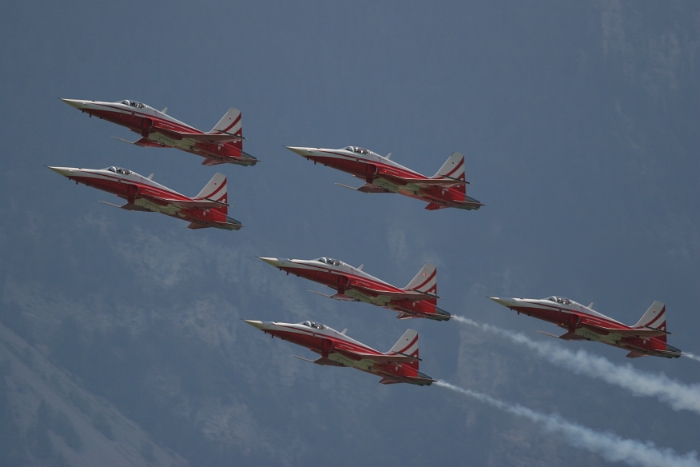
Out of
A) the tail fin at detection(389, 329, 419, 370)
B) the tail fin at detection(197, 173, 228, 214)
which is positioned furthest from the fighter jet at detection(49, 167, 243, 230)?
the tail fin at detection(389, 329, 419, 370)

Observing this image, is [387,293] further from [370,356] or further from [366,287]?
[370,356]

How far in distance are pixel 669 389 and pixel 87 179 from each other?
68153 millimetres

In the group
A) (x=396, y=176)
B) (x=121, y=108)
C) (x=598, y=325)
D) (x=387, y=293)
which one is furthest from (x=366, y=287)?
(x=121, y=108)

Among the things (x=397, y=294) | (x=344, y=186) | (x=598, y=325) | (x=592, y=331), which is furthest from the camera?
(x=592, y=331)

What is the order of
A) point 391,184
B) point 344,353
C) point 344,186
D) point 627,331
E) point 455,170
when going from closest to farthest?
1. point 344,186
2. point 344,353
3. point 391,184
4. point 455,170
5. point 627,331

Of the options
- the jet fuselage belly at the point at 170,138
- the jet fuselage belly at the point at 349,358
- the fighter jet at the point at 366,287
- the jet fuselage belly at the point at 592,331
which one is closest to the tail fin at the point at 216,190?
the jet fuselage belly at the point at 170,138

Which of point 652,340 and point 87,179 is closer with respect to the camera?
point 87,179

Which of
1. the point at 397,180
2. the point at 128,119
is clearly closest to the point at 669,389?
the point at 397,180

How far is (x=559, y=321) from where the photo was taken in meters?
113

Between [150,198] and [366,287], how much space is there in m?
21.0

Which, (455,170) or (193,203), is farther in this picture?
(455,170)

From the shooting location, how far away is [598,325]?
Result: 113 metres

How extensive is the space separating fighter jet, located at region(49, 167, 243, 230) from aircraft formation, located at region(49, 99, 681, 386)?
0.09 metres

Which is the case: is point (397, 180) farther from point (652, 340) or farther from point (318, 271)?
point (652, 340)
